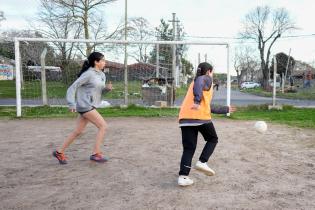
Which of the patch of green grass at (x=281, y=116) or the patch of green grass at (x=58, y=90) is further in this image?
the patch of green grass at (x=58, y=90)

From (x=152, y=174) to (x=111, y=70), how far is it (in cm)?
928

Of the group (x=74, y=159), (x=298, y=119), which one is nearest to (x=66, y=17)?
(x=298, y=119)

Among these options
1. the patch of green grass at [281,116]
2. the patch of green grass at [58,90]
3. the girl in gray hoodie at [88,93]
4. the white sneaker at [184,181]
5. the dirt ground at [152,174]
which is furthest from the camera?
the patch of green grass at [58,90]

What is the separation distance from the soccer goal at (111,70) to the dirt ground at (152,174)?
16.1 ft

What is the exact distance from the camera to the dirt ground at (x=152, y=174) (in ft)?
12.3

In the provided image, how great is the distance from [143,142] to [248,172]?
271cm

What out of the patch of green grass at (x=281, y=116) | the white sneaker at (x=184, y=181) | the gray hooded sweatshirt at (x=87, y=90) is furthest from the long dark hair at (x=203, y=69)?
the patch of green grass at (x=281, y=116)

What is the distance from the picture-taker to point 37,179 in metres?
4.55

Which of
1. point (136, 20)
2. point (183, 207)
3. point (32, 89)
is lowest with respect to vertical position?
point (183, 207)

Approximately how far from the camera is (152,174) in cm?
481

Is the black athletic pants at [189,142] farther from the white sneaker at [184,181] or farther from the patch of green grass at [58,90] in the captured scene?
the patch of green grass at [58,90]

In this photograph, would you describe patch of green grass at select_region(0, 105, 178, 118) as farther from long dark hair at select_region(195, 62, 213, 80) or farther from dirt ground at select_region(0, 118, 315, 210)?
long dark hair at select_region(195, 62, 213, 80)

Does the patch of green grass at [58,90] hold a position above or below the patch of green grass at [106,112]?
above

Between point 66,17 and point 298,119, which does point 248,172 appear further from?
point 66,17
